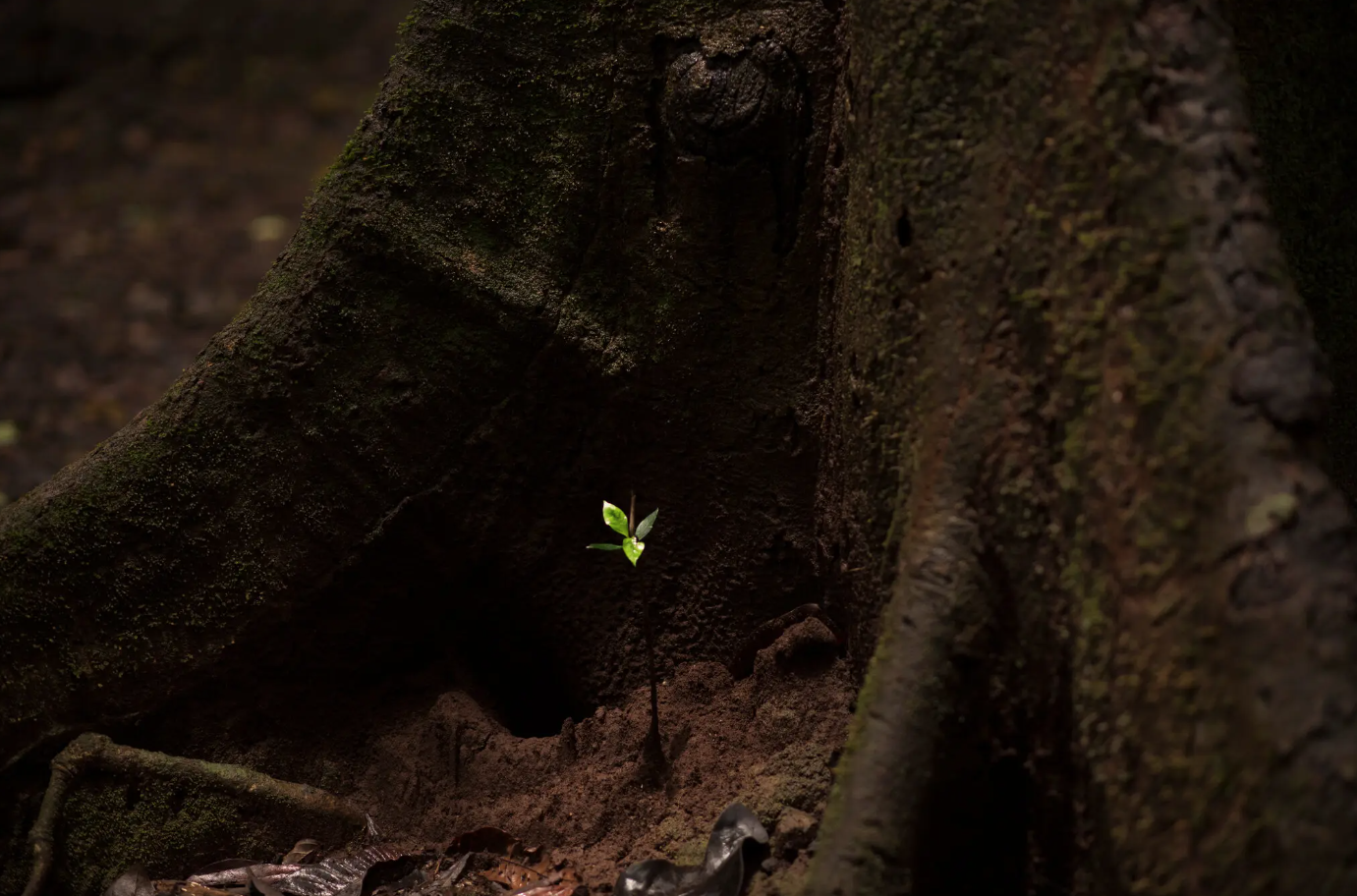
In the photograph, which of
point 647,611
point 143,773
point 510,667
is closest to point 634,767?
point 647,611

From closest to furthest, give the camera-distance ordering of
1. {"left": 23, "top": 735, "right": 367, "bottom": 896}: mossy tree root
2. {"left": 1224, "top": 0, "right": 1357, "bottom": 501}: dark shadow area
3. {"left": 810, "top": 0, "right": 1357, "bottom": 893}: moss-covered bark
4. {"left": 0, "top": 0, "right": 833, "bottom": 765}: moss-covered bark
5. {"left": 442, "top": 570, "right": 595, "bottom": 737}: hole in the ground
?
{"left": 810, "top": 0, "right": 1357, "bottom": 893}: moss-covered bark → {"left": 1224, "top": 0, "right": 1357, "bottom": 501}: dark shadow area → {"left": 0, "top": 0, "right": 833, "bottom": 765}: moss-covered bark → {"left": 23, "top": 735, "right": 367, "bottom": 896}: mossy tree root → {"left": 442, "top": 570, "right": 595, "bottom": 737}: hole in the ground

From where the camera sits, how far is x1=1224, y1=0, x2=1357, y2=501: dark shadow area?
2266 millimetres

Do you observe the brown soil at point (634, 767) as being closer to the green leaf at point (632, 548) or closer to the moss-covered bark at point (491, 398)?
the moss-covered bark at point (491, 398)

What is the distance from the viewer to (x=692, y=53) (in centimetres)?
240

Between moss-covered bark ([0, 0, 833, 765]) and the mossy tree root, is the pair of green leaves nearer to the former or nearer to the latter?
moss-covered bark ([0, 0, 833, 765])

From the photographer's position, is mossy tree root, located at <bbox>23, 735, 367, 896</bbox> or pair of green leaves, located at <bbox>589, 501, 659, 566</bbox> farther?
mossy tree root, located at <bbox>23, 735, 367, 896</bbox>

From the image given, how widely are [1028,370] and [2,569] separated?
2349 millimetres

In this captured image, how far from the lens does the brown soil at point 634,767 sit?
229cm

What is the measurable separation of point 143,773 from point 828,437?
68.2 inches

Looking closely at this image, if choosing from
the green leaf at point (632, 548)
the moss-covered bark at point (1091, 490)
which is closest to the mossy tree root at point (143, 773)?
the green leaf at point (632, 548)

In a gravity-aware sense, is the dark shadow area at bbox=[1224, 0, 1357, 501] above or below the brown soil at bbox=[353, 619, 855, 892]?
above

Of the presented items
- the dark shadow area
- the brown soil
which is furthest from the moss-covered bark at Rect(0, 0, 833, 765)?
the dark shadow area

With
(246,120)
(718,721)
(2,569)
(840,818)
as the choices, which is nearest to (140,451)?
(2,569)

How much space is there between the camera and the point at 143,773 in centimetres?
271
